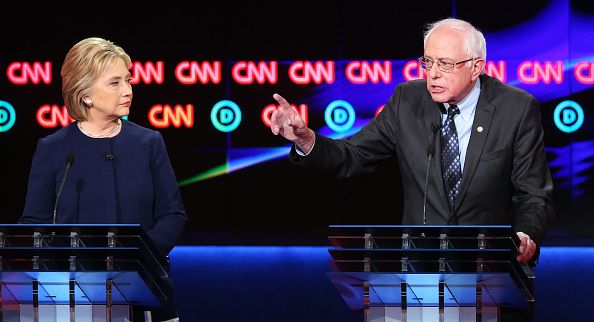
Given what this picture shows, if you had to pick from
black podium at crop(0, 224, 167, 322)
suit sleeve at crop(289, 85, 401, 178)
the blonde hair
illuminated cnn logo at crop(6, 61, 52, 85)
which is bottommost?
black podium at crop(0, 224, 167, 322)

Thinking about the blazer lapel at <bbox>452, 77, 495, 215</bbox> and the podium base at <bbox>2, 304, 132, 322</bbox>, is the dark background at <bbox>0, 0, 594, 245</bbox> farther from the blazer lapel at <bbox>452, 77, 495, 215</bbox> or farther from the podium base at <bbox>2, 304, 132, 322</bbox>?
the podium base at <bbox>2, 304, 132, 322</bbox>

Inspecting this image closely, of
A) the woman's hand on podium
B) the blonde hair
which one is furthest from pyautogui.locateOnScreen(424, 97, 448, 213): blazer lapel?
the blonde hair

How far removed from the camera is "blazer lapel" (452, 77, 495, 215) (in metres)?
3.16

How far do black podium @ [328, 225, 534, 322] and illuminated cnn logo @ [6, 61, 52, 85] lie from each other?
6.99 metres

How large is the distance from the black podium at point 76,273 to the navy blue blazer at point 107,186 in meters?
0.48

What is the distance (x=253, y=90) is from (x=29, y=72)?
1.88 meters

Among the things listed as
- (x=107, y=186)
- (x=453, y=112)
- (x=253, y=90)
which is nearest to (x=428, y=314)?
(x=453, y=112)

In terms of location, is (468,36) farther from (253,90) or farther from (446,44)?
(253,90)

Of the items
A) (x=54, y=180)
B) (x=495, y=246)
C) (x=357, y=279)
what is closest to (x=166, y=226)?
(x=54, y=180)

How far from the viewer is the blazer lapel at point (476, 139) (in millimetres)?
3162

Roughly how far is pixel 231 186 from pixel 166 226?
6194 millimetres

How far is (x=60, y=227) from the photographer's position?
2.55 meters

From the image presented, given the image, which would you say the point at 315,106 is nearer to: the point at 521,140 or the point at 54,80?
the point at 54,80

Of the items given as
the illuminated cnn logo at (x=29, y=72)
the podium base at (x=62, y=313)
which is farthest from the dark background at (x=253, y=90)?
the podium base at (x=62, y=313)
